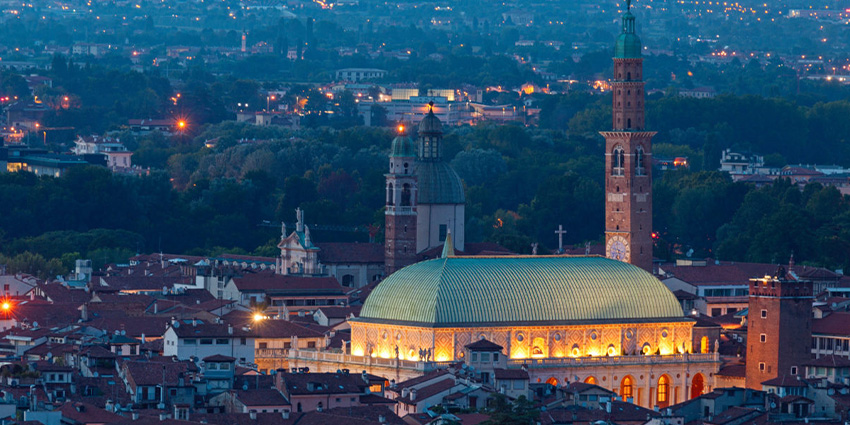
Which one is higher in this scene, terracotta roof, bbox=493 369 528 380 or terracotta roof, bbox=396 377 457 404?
terracotta roof, bbox=396 377 457 404

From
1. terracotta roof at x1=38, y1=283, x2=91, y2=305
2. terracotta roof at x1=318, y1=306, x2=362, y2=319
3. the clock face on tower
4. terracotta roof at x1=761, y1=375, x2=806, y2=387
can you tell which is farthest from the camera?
the clock face on tower

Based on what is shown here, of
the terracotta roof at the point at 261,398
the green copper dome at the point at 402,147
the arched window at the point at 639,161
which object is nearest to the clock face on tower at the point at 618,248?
the arched window at the point at 639,161

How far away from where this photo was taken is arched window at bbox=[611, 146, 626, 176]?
10969cm

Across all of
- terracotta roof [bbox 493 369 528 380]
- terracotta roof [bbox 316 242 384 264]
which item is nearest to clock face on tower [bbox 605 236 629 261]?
terracotta roof [bbox 316 242 384 264]

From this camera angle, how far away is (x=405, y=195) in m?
111

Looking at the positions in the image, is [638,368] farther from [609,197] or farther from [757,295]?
[609,197]

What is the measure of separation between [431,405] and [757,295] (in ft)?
57.5

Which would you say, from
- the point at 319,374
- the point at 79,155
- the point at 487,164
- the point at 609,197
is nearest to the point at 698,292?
the point at 609,197

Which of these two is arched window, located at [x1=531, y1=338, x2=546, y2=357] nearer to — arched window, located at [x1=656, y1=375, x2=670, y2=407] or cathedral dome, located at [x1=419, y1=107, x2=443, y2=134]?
arched window, located at [x1=656, y1=375, x2=670, y2=407]

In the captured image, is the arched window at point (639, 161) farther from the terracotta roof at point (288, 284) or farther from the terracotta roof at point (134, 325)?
the terracotta roof at point (134, 325)

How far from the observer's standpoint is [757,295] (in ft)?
292

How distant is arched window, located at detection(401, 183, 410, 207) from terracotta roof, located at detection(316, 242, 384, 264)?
19.5 feet

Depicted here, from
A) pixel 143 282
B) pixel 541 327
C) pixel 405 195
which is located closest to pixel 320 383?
pixel 541 327

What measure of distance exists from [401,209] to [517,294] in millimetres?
21201
